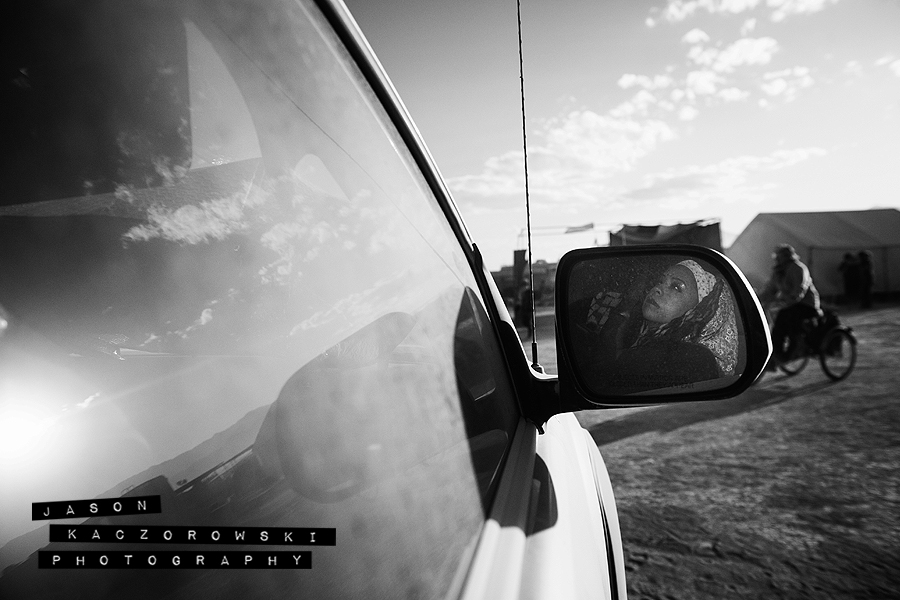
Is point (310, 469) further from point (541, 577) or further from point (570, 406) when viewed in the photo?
point (570, 406)

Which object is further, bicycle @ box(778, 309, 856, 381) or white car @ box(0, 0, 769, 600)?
bicycle @ box(778, 309, 856, 381)

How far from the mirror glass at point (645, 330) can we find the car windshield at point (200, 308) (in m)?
0.43

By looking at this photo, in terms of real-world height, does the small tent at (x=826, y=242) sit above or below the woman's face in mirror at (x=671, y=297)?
above

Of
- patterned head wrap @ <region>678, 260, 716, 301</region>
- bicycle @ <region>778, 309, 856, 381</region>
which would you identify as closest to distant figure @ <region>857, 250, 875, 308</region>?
bicycle @ <region>778, 309, 856, 381</region>

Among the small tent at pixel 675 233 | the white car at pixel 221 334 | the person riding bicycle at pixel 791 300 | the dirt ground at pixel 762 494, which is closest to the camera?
the white car at pixel 221 334

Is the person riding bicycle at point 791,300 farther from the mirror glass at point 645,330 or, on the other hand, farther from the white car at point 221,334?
the white car at point 221,334

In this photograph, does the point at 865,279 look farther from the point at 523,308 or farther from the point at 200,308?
the point at 200,308

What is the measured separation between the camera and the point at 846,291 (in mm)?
17656

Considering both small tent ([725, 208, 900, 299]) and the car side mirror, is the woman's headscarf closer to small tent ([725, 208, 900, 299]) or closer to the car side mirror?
the car side mirror

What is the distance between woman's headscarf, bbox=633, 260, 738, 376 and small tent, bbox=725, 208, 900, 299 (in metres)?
21.2

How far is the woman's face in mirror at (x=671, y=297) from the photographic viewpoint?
3.25 ft

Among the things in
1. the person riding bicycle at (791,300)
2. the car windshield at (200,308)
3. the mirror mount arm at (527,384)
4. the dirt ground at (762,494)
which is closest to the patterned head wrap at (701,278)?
the mirror mount arm at (527,384)

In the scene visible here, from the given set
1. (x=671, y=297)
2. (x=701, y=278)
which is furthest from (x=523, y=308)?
(x=671, y=297)

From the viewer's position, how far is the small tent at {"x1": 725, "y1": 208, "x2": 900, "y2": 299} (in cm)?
1922
